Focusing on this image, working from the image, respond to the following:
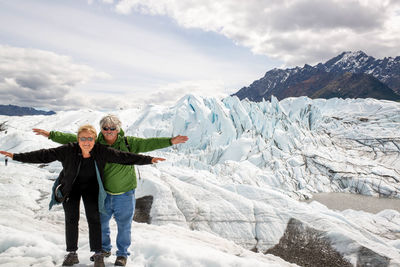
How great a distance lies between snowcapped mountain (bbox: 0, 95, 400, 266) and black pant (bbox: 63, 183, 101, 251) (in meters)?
0.82

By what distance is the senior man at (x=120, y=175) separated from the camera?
140 inches

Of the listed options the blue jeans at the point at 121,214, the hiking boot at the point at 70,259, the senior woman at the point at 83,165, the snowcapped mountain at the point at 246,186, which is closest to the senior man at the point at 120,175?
the blue jeans at the point at 121,214

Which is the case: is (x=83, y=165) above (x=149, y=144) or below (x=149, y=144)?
below

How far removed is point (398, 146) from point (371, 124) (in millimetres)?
12109

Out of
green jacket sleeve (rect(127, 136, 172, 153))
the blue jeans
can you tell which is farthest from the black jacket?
the blue jeans

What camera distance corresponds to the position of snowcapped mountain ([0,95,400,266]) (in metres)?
5.94

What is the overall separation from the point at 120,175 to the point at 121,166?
0.13 meters

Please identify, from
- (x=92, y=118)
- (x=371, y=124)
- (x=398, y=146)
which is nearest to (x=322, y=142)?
(x=398, y=146)

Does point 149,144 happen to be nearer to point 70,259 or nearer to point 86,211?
point 86,211

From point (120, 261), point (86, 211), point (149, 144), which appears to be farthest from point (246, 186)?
point (86, 211)

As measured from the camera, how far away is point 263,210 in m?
14.1

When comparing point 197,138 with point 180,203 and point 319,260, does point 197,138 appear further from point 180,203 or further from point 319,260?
point 319,260

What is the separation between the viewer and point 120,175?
3578mm

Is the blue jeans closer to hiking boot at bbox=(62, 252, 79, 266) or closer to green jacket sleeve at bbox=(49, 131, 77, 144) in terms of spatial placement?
hiking boot at bbox=(62, 252, 79, 266)
